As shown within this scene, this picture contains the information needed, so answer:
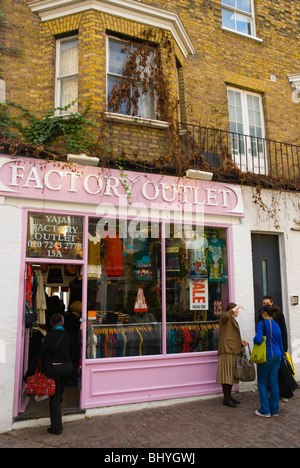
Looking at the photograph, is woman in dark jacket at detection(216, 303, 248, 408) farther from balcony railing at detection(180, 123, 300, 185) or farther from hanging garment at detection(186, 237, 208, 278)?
balcony railing at detection(180, 123, 300, 185)

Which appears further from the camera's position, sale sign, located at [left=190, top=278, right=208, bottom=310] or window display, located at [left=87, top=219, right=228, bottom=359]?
sale sign, located at [left=190, top=278, right=208, bottom=310]

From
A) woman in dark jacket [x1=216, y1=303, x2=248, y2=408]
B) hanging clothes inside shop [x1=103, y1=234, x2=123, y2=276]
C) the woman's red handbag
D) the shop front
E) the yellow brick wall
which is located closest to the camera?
the woman's red handbag

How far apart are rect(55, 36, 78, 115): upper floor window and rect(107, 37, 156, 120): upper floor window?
0.70 m

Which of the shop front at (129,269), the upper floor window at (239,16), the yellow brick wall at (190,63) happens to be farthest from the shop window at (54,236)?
the upper floor window at (239,16)

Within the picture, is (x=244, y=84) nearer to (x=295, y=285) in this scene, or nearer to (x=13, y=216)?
(x=295, y=285)

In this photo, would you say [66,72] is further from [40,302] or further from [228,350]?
[228,350]

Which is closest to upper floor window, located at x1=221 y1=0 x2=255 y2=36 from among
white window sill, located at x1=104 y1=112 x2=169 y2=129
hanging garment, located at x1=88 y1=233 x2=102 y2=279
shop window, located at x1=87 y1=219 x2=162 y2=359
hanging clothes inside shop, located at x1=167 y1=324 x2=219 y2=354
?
white window sill, located at x1=104 y1=112 x2=169 y2=129

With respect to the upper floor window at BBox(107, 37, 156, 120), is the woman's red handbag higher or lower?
lower

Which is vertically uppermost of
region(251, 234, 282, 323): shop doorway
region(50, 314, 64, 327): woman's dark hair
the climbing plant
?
the climbing plant

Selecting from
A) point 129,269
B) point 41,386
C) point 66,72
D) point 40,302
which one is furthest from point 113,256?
point 66,72

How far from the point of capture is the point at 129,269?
708 centimetres

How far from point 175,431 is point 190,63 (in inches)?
301

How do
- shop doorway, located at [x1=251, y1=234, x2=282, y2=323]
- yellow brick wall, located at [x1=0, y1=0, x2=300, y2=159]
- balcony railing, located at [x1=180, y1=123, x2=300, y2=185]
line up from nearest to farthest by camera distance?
yellow brick wall, located at [x1=0, y1=0, x2=300, y2=159] < balcony railing, located at [x1=180, y1=123, x2=300, y2=185] < shop doorway, located at [x1=251, y1=234, x2=282, y2=323]

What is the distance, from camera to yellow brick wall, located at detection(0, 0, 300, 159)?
23.5ft
